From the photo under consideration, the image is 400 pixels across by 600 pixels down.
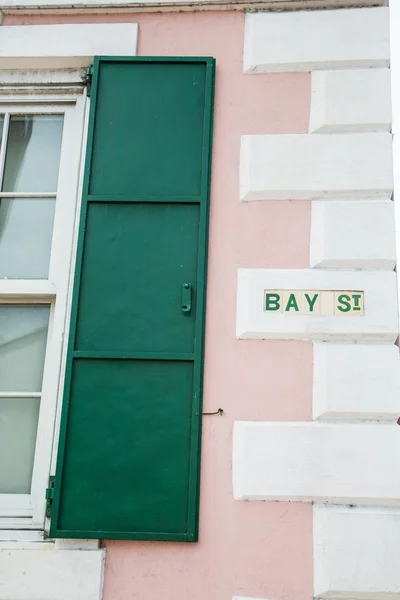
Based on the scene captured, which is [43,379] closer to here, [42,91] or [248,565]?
[248,565]

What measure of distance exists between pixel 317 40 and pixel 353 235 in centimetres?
101

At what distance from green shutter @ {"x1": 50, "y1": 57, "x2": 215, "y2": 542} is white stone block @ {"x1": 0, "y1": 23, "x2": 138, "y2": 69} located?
122 millimetres

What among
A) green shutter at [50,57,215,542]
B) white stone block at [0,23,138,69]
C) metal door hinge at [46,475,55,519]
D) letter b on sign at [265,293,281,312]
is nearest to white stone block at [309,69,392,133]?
green shutter at [50,57,215,542]

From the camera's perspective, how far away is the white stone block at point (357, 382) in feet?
9.26

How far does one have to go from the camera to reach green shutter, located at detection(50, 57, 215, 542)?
2793mm

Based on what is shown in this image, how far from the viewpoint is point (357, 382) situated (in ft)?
9.36

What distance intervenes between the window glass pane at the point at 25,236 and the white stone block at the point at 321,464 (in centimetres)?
127

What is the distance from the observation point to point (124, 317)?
301 centimetres

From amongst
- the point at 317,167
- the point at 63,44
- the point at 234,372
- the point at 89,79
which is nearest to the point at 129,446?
the point at 234,372

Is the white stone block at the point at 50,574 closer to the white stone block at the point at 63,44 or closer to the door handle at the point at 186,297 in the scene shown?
the door handle at the point at 186,297

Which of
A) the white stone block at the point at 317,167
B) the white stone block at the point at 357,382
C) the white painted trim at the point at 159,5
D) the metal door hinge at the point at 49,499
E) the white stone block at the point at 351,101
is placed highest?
the white painted trim at the point at 159,5

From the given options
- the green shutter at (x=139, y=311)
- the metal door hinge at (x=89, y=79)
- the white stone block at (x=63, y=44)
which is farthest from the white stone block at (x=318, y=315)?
the white stone block at (x=63, y=44)

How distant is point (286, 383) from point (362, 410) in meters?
0.32

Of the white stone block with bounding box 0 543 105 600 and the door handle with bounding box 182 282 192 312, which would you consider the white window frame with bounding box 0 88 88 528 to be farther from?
the door handle with bounding box 182 282 192 312
